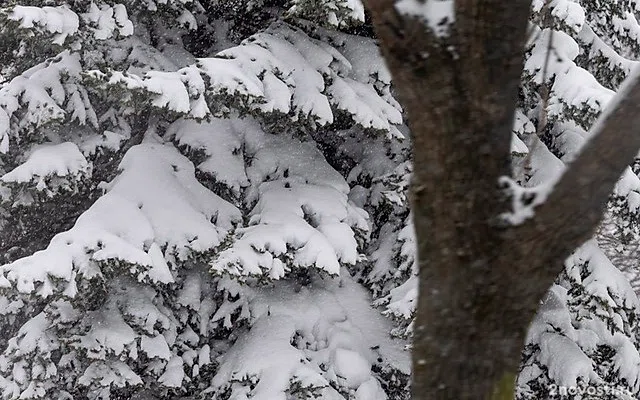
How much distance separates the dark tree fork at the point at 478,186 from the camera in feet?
6.00

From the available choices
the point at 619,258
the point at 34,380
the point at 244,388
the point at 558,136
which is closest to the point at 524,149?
the point at 558,136

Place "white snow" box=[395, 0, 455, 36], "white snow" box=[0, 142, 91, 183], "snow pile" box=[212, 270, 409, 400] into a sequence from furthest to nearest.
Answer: "white snow" box=[0, 142, 91, 183] → "snow pile" box=[212, 270, 409, 400] → "white snow" box=[395, 0, 455, 36]

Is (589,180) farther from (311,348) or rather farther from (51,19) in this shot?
(51,19)

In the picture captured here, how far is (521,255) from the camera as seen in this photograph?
1881 millimetres

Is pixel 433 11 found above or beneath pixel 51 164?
above

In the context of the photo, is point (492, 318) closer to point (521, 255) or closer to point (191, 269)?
point (521, 255)

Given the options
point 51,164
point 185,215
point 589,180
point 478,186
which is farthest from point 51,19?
point 589,180

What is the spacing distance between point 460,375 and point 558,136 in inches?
287

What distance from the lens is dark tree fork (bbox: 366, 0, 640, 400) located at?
6.00 ft

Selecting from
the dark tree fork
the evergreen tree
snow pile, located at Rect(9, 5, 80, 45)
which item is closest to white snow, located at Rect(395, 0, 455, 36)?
the dark tree fork

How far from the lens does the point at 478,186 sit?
6.09ft

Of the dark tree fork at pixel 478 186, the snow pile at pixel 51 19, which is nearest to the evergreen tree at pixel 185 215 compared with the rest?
the snow pile at pixel 51 19

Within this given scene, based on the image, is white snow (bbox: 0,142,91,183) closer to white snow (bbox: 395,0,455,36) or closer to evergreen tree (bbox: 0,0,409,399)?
evergreen tree (bbox: 0,0,409,399)

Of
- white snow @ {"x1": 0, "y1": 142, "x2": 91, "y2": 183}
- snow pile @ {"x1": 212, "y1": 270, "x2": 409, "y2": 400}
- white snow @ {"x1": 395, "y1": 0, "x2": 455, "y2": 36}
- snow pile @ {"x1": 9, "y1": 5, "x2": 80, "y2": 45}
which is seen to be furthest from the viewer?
white snow @ {"x1": 0, "y1": 142, "x2": 91, "y2": 183}
